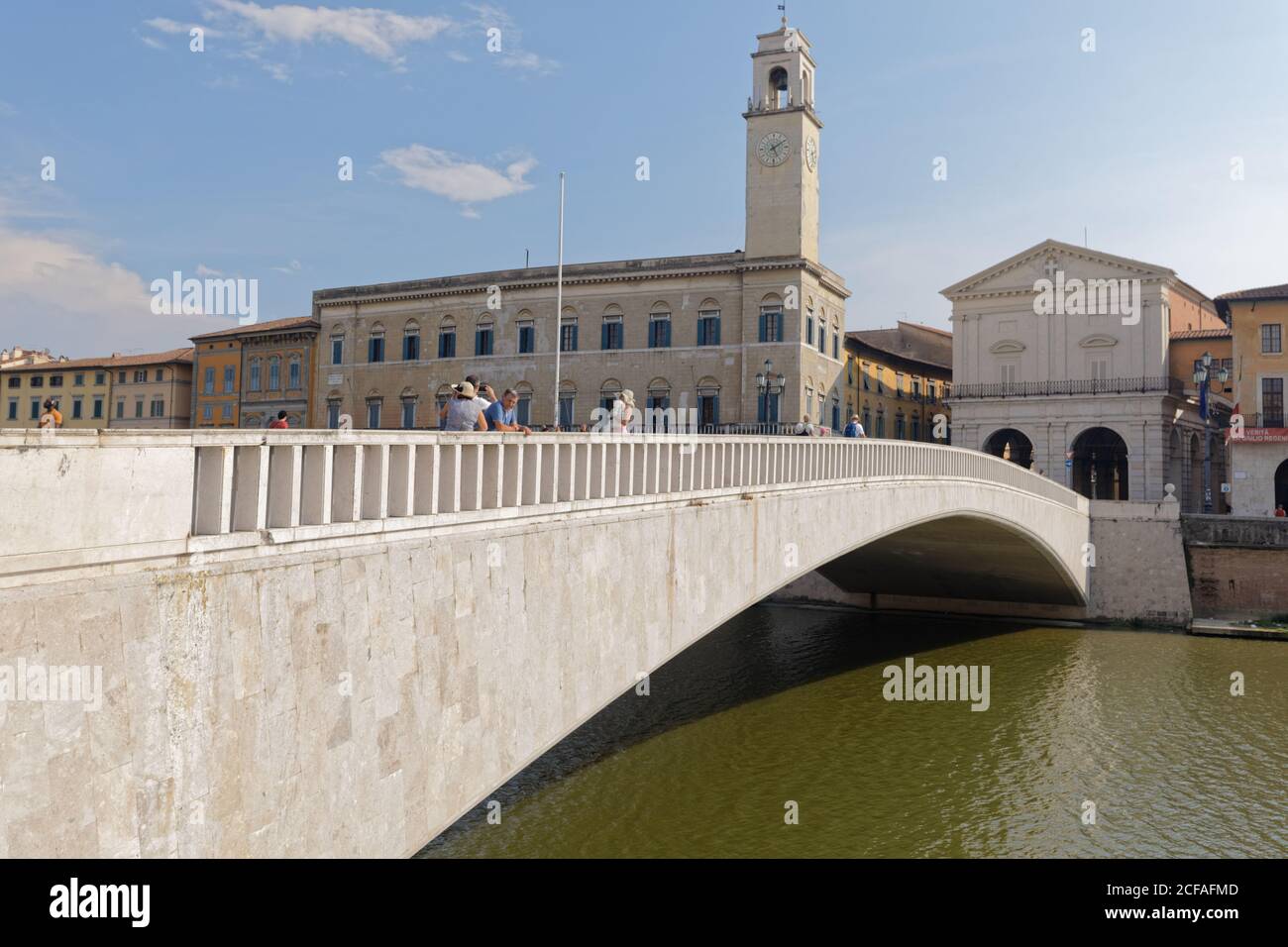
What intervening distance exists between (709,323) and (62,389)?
136ft

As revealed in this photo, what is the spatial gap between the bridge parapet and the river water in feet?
18.0

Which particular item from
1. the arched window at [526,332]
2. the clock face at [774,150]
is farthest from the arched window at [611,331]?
the clock face at [774,150]

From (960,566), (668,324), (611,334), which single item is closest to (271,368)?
(611,334)

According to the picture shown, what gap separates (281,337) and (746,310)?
28.1m

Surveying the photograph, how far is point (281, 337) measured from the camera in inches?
2194

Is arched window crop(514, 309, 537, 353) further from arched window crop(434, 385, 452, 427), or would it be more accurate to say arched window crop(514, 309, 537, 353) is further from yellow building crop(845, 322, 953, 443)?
yellow building crop(845, 322, 953, 443)

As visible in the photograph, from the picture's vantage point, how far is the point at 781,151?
1751 inches

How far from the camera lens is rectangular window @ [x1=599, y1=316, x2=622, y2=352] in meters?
47.3

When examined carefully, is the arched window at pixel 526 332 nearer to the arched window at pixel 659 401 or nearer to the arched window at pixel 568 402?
the arched window at pixel 568 402

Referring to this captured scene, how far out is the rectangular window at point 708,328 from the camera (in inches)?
1779

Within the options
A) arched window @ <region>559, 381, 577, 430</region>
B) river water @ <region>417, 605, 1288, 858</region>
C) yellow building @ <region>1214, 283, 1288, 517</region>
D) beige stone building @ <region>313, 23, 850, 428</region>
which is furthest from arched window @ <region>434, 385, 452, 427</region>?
yellow building @ <region>1214, 283, 1288, 517</region>

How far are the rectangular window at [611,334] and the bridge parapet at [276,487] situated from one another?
35.7m

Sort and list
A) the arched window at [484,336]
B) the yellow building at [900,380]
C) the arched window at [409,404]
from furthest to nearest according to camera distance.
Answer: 1. the arched window at [409,404]
2. the yellow building at [900,380]
3. the arched window at [484,336]

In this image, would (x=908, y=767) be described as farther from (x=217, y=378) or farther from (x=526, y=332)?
(x=217, y=378)
